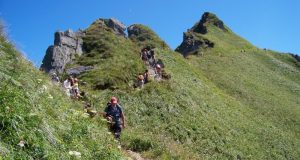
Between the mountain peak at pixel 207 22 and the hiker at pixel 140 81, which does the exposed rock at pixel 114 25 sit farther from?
the mountain peak at pixel 207 22

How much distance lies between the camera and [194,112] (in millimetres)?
35219

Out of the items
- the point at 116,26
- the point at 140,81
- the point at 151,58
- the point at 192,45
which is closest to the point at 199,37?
the point at 192,45

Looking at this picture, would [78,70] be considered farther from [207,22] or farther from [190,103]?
[207,22]

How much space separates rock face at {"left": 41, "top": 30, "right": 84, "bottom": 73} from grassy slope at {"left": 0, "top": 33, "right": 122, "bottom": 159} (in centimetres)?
2333

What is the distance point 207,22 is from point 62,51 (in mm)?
70608

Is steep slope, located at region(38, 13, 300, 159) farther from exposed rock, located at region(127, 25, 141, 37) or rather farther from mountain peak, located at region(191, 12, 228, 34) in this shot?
mountain peak, located at region(191, 12, 228, 34)

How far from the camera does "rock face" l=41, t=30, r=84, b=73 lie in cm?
3947

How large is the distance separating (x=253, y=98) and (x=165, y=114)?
27147mm

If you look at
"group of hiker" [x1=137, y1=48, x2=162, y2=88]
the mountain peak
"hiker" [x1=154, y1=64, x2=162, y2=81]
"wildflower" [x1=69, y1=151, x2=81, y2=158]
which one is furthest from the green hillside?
the mountain peak

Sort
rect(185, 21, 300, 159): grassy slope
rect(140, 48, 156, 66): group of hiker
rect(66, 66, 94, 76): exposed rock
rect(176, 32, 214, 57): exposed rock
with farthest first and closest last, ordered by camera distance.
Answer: rect(176, 32, 214, 57): exposed rock → rect(140, 48, 156, 66): group of hiker → rect(185, 21, 300, 159): grassy slope → rect(66, 66, 94, 76): exposed rock

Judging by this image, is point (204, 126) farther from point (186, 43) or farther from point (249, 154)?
point (186, 43)

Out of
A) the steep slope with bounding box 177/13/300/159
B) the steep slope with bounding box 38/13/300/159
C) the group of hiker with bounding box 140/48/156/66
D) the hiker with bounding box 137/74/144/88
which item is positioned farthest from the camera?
the steep slope with bounding box 177/13/300/159

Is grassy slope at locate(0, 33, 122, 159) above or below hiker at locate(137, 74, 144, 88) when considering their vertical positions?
below

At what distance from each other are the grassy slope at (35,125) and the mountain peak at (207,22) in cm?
9021
